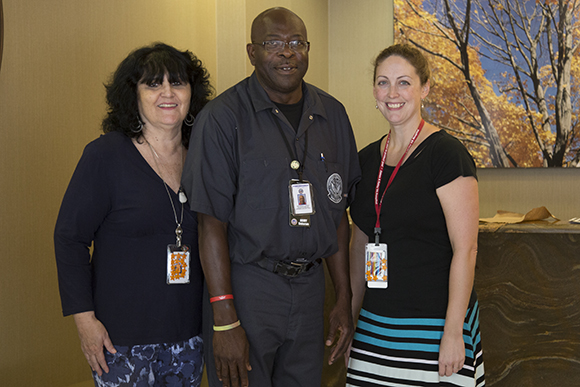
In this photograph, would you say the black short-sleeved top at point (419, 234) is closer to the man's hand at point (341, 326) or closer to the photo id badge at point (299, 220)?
the man's hand at point (341, 326)

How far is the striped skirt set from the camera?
5.61 feet

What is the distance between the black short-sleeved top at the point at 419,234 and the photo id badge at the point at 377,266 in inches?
1.1

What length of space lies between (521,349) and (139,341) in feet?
5.53

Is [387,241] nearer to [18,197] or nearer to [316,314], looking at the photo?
[316,314]

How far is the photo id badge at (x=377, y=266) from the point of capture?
177 cm

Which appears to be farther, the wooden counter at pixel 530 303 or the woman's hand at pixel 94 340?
the wooden counter at pixel 530 303

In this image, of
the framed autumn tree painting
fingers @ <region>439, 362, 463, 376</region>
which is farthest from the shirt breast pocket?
the framed autumn tree painting

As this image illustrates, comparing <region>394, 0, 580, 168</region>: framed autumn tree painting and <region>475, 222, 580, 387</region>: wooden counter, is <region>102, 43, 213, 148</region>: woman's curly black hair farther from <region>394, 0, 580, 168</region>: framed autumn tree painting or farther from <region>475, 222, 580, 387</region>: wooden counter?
<region>394, 0, 580, 168</region>: framed autumn tree painting

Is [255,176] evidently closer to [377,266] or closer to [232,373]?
[377,266]

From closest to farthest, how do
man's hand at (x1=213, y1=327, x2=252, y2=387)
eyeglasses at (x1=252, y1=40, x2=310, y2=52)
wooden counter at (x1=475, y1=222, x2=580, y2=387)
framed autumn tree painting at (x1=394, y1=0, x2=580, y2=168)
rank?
man's hand at (x1=213, y1=327, x2=252, y2=387) < eyeglasses at (x1=252, y1=40, x2=310, y2=52) < wooden counter at (x1=475, y1=222, x2=580, y2=387) < framed autumn tree painting at (x1=394, y1=0, x2=580, y2=168)

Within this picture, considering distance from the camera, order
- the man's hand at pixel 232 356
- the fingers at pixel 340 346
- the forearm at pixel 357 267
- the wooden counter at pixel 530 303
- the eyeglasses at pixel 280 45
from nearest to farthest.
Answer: the man's hand at pixel 232 356 → the eyeglasses at pixel 280 45 → the fingers at pixel 340 346 → the forearm at pixel 357 267 → the wooden counter at pixel 530 303

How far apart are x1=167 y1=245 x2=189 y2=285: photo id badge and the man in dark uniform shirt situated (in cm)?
8

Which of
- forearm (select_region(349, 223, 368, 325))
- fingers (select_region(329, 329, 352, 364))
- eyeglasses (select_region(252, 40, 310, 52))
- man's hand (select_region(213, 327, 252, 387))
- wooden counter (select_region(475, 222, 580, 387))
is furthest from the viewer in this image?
wooden counter (select_region(475, 222, 580, 387))

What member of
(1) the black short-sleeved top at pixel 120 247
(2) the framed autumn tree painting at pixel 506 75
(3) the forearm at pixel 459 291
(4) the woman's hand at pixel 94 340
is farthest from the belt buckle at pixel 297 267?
(2) the framed autumn tree painting at pixel 506 75
